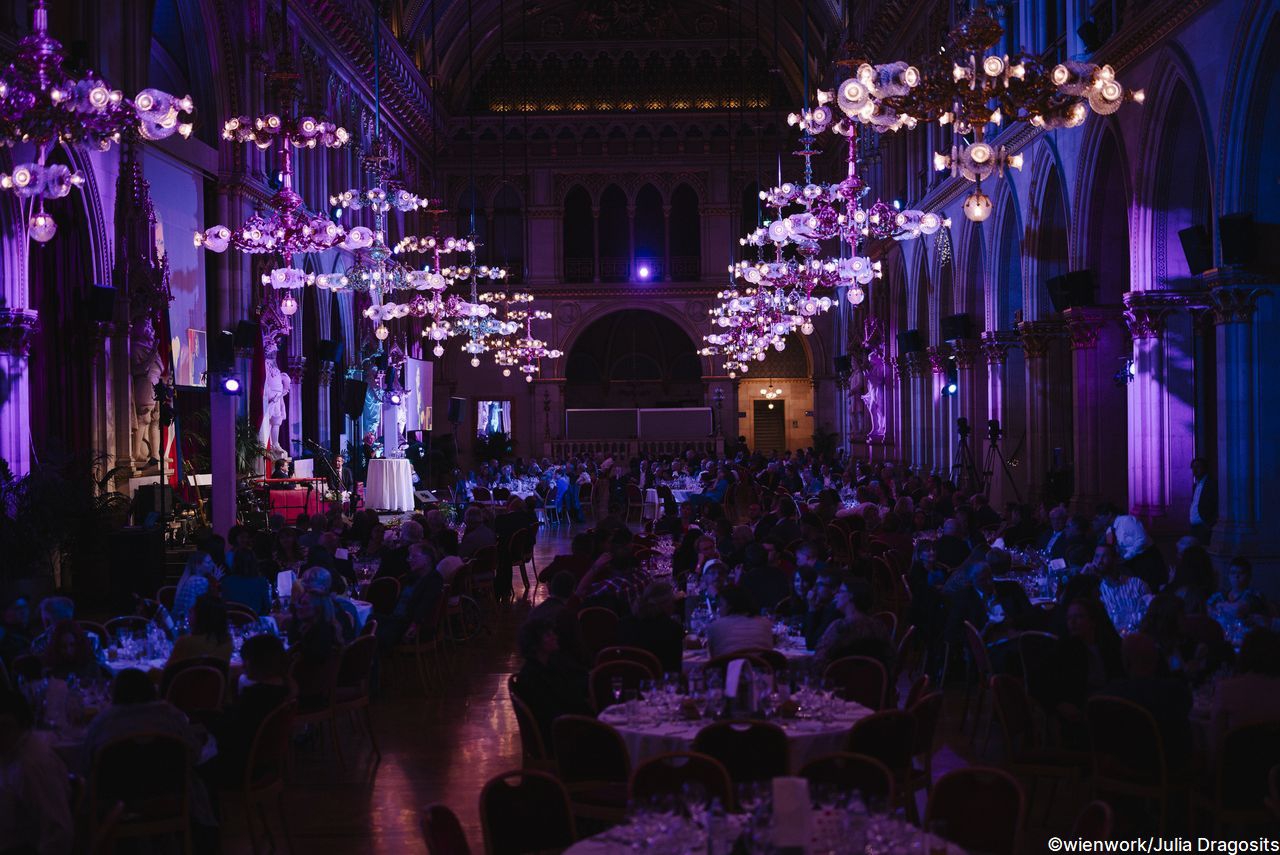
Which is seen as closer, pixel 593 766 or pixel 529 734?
pixel 593 766

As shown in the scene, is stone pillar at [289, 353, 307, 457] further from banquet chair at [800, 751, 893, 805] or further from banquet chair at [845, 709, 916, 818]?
banquet chair at [800, 751, 893, 805]

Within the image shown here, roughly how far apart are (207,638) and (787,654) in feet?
11.0

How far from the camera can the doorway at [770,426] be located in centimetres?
3872

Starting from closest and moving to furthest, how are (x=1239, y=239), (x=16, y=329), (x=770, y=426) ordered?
(x=1239, y=239) → (x=16, y=329) → (x=770, y=426)

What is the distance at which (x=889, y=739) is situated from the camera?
5.43 m

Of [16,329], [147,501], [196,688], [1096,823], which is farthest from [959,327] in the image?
[1096,823]

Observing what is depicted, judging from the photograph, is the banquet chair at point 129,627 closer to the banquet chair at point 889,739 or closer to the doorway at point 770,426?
the banquet chair at point 889,739

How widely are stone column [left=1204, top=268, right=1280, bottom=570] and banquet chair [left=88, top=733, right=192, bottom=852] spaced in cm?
913

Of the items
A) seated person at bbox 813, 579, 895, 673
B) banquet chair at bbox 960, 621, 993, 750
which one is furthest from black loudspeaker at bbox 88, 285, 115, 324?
banquet chair at bbox 960, 621, 993, 750

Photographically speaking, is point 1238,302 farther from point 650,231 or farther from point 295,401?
point 650,231

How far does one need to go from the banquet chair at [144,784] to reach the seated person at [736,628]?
2906mm

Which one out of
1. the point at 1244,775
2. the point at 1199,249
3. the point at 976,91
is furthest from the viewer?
the point at 1199,249

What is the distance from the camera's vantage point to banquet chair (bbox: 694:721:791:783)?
5.26 metres

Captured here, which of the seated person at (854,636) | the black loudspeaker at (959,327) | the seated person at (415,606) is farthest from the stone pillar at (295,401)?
the seated person at (854,636)
